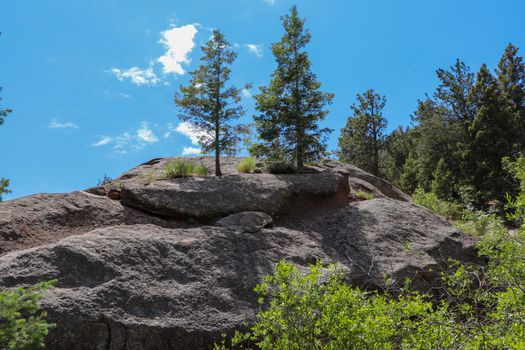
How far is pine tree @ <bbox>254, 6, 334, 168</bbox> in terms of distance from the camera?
62.8 ft

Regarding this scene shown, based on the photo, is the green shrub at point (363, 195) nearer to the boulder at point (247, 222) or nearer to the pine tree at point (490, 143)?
the boulder at point (247, 222)

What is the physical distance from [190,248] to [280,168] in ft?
25.0

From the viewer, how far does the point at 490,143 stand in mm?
35750

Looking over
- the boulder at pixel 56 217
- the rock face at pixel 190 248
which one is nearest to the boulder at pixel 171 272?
the rock face at pixel 190 248

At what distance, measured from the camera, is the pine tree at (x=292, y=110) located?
1914 centimetres

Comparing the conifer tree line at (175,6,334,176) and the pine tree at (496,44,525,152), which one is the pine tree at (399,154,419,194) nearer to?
the pine tree at (496,44,525,152)

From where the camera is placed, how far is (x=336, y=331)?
537 centimetres

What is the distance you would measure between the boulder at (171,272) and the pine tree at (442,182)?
914 inches

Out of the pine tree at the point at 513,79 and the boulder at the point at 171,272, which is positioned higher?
the pine tree at the point at 513,79

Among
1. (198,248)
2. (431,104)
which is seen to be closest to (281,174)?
(198,248)

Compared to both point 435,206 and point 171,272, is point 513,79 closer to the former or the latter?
point 435,206

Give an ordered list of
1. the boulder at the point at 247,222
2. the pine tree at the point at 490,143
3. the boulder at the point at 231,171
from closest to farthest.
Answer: the boulder at the point at 247,222, the boulder at the point at 231,171, the pine tree at the point at 490,143

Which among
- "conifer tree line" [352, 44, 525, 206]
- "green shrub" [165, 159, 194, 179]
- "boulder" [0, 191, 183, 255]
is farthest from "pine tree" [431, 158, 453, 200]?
"boulder" [0, 191, 183, 255]

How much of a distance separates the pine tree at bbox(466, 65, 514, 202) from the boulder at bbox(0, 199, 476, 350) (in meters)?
23.1
